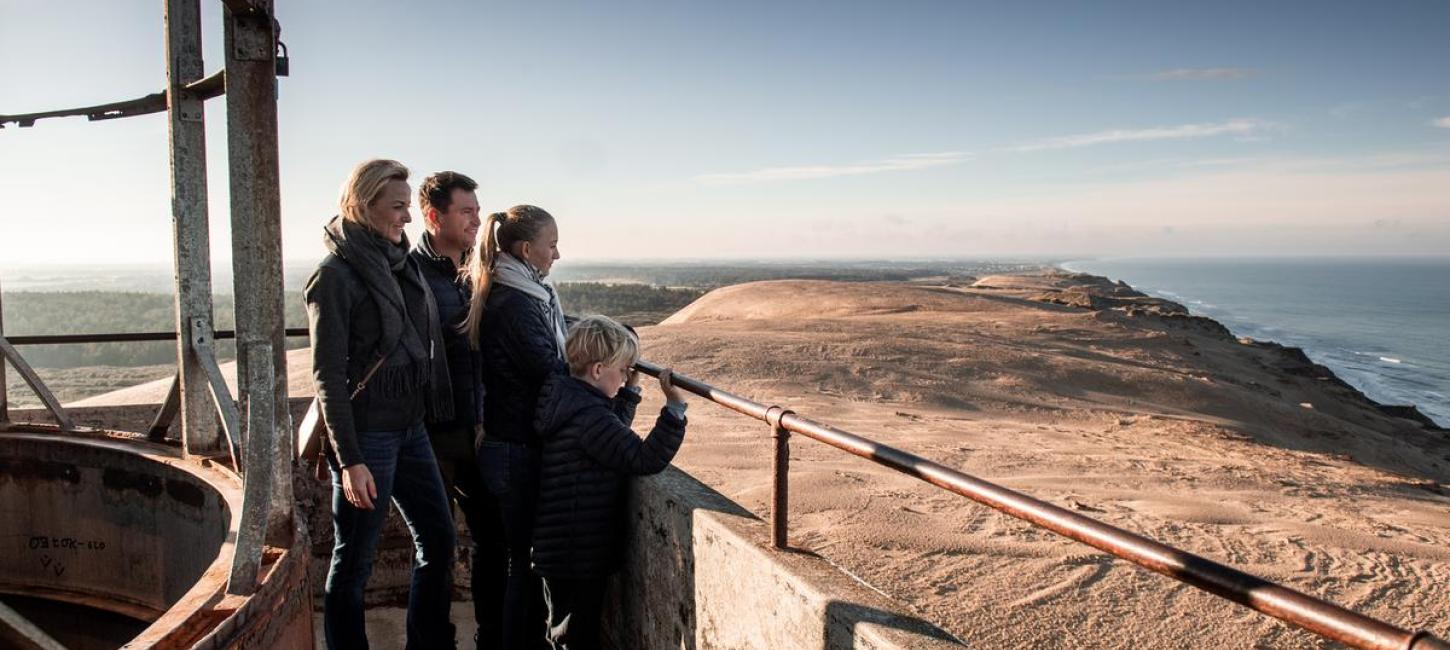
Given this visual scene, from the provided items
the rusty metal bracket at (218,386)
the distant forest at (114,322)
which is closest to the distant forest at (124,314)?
the distant forest at (114,322)

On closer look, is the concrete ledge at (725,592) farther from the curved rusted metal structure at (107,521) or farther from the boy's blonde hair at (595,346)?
the curved rusted metal structure at (107,521)

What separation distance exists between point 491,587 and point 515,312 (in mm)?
1161

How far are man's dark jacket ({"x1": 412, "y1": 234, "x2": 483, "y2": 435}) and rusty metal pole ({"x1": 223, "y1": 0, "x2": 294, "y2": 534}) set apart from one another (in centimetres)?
66

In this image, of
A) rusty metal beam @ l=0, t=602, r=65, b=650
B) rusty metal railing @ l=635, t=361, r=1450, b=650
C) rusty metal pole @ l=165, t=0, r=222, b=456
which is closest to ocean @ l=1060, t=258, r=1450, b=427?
rusty metal railing @ l=635, t=361, r=1450, b=650

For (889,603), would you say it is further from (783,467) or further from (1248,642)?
(1248,642)

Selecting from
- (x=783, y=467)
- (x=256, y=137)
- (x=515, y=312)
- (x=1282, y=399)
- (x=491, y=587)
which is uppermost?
(x=256, y=137)

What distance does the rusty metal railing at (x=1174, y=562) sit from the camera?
137 cm

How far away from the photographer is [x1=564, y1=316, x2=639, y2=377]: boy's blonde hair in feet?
9.94

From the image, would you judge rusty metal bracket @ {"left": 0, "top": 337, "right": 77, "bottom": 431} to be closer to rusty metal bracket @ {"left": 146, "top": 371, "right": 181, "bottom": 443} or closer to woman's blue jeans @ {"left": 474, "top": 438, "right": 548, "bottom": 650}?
rusty metal bracket @ {"left": 146, "top": 371, "right": 181, "bottom": 443}

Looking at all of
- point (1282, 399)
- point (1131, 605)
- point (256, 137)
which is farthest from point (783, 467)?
point (1282, 399)

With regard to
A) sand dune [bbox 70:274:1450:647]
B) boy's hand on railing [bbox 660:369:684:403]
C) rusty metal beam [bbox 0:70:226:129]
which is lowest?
sand dune [bbox 70:274:1450:647]

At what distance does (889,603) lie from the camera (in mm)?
2340

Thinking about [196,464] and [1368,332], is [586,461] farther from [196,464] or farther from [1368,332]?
[1368,332]

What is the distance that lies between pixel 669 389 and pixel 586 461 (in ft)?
1.19
